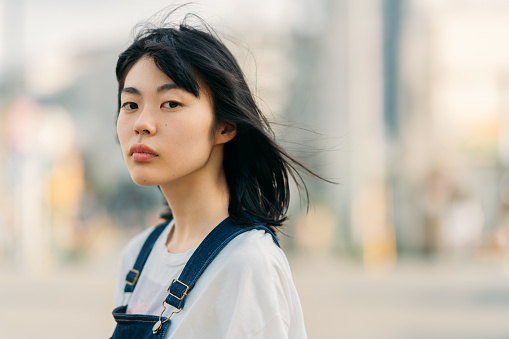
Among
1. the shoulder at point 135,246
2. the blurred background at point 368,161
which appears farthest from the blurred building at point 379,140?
the shoulder at point 135,246

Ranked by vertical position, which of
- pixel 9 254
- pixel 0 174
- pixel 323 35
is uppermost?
pixel 323 35

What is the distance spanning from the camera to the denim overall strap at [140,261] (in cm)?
163

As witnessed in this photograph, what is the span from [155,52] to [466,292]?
8.60 metres

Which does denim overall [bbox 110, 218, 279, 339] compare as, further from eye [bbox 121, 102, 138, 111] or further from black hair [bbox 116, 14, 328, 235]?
eye [bbox 121, 102, 138, 111]

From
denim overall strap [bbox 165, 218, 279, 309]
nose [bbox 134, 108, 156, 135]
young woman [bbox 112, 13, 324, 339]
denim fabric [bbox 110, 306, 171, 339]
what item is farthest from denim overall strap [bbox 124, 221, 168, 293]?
nose [bbox 134, 108, 156, 135]

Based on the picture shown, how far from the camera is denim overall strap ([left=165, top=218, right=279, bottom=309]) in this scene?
1.37 metres

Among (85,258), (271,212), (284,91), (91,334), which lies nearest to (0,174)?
(85,258)

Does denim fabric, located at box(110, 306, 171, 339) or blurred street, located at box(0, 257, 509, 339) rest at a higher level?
denim fabric, located at box(110, 306, 171, 339)

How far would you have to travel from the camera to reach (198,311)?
4.35ft

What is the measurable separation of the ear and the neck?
72mm

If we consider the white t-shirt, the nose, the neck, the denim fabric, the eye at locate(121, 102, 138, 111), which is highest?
the eye at locate(121, 102, 138, 111)

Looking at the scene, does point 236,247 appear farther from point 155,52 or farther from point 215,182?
point 155,52

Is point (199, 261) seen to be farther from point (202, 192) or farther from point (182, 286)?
point (202, 192)

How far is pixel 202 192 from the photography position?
1559 millimetres
